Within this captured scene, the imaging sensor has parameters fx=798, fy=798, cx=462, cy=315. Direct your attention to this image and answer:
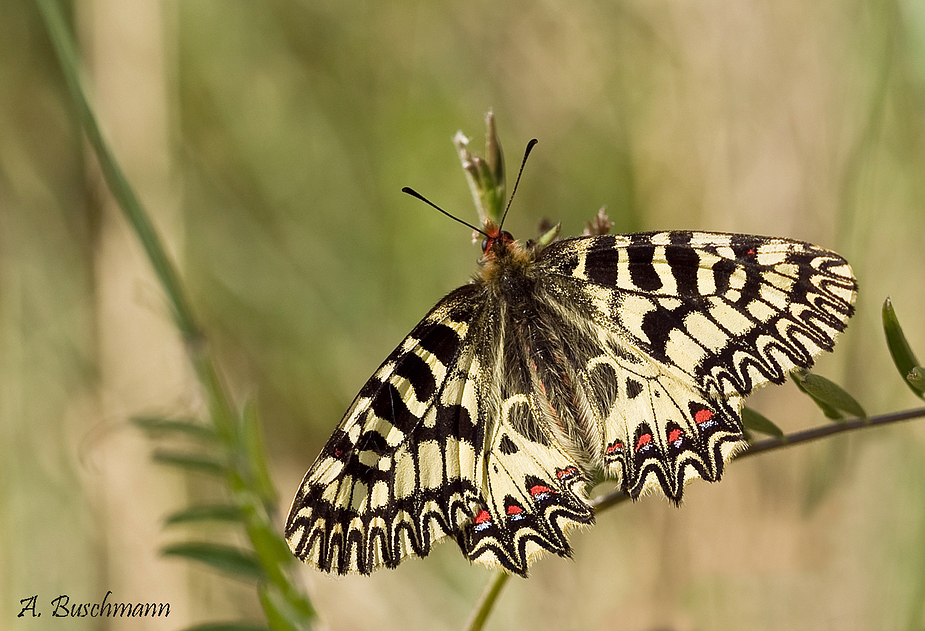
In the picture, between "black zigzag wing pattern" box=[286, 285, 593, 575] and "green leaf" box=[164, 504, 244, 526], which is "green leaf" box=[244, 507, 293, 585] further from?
"black zigzag wing pattern" box=[286, 285, 593, 575]

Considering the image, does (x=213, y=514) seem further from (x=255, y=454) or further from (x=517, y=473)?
(x=517, y=473)

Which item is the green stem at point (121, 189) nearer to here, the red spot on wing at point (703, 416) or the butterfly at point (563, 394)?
the butterfly at point (563, 394)

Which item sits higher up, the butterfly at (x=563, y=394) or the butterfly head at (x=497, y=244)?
the butterfly head at (x=497, y=244)

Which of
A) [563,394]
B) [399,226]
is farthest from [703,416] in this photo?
[399,226]

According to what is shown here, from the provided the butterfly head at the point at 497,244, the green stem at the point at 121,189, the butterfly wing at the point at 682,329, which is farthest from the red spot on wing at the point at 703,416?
the green stem at the point at 121,189

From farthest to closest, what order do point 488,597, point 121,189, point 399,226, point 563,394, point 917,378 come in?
point 399,226, point 121,189, point 563,394, point 488,597, point 917,378

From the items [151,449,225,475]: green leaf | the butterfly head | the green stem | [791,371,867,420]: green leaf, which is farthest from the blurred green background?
the butterfly head
